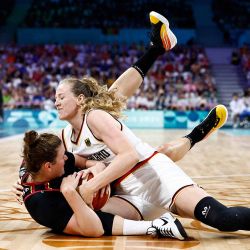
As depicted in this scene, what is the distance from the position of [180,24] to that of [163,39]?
21924mm

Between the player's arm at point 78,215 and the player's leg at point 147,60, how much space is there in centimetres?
131

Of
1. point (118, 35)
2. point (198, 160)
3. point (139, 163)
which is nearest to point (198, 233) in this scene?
point (139, 163)

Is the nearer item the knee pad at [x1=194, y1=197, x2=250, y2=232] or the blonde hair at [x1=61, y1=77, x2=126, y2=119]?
the knee pad at [x1=194, y1=197, x2=250, y2=232]

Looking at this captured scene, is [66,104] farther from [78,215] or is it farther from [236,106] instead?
[236,106]

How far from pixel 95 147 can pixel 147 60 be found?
4.58ft

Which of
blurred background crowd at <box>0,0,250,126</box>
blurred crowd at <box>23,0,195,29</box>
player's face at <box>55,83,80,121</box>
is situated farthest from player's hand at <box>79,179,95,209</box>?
blurred crowd at <box>23,0,195,29</box>

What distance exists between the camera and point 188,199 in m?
3.69

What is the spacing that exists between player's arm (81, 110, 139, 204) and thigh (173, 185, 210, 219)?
0.38 m

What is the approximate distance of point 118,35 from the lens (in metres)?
25.9

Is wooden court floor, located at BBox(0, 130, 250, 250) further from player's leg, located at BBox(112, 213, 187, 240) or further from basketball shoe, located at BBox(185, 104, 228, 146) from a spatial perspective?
basketball shoe, located at BBox(185, 104, 228, 146)

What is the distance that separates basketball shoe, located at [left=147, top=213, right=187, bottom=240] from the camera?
3.57m

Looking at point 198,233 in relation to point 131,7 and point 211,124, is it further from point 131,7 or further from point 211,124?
point 131,7

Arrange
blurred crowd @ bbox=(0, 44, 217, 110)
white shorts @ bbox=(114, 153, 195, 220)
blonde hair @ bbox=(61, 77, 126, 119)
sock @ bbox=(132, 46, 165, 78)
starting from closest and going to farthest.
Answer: white shorts @ bbox=(114, 153, 195, 220), blonde hair @ bbox=(61, 77, 126, 119), sock @ bbox=(132, 46, 165, 78), blurred crowd @ bbox=(0, 44, 217, 110)

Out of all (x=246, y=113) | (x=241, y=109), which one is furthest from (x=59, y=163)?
(x=246, y=113)
